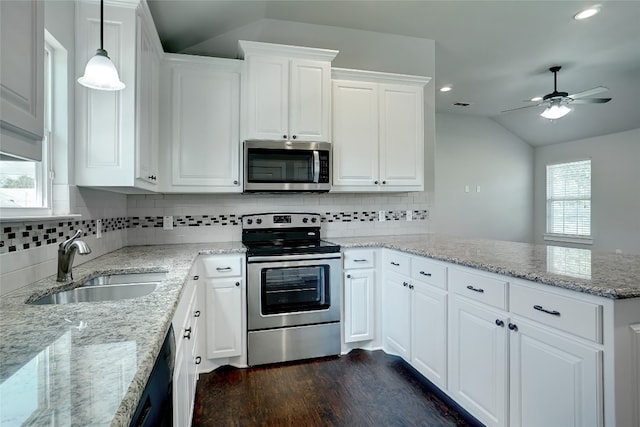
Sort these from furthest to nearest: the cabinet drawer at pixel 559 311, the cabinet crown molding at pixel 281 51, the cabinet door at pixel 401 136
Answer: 1. the cabinet door at pixel 401 136
2. the cabinet crown molding at pixel 281 51
3. the cabinet drawer at pixel 559 311

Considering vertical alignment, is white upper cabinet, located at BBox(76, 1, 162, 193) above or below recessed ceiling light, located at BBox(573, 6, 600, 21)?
below

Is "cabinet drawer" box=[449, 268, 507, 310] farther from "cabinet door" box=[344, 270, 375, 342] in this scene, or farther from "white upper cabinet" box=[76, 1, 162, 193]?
"white upper cabinet" box=[76, 1, 162, 193]

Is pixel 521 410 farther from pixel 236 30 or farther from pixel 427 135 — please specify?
pixel 236 30

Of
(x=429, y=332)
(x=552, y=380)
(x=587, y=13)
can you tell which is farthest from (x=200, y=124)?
(x=587, y=13)

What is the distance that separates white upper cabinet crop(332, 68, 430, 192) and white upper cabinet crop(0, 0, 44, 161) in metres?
2.30

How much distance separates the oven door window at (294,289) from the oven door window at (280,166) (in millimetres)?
732

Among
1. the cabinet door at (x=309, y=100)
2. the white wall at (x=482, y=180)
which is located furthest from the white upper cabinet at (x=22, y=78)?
the white wall at (x=482, y=180)

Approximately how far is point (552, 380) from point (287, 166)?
2.15 m

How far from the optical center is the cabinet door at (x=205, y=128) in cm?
268

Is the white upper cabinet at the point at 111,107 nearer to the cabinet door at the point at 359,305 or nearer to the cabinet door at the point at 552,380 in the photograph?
the cabinet door at the point at 359,305

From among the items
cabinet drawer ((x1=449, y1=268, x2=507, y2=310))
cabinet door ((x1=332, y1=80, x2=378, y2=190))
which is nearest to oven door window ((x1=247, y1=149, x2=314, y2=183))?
cabinet door ((x1=332, y1=80, x2=378, y2=190))

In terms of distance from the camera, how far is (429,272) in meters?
2.19

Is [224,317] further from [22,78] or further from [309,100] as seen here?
[22,78]

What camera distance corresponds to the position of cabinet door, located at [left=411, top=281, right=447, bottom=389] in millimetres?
2066
